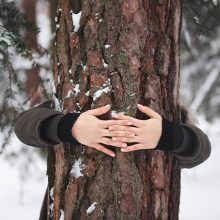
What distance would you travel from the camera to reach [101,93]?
207 cm

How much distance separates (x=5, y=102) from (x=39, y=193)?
7.06 meters

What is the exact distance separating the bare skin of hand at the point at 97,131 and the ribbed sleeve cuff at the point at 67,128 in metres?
0.02

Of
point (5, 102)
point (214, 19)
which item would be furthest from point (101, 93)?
point (214, 19)

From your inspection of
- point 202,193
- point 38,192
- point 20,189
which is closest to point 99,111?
point 20,189

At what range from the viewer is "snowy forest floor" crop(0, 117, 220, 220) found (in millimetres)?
7967

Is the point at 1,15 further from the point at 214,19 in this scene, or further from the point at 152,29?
the point at 214,19

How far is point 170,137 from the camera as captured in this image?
206cm

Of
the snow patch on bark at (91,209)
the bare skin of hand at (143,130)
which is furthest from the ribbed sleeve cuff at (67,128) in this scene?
the snow patch on bark at (91,209)

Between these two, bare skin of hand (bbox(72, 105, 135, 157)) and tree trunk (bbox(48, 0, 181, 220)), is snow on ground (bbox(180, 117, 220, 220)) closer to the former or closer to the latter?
tree trunk (bbox(48, 0, 181, 220))

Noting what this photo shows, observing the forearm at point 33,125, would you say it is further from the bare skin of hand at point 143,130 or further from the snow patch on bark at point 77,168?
the bare skin of hand at point 143,130

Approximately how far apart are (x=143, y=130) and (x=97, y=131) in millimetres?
203

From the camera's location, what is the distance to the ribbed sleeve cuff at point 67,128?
6.72 feet

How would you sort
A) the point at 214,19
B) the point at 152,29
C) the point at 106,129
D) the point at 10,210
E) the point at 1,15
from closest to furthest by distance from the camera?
the point at 106,129 → the point at 152,29 → the point at 1,15 → the point at 214,19 → the point at 10,210

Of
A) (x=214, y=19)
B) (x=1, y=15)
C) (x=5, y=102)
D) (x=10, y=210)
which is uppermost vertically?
(x=214, y=19)
